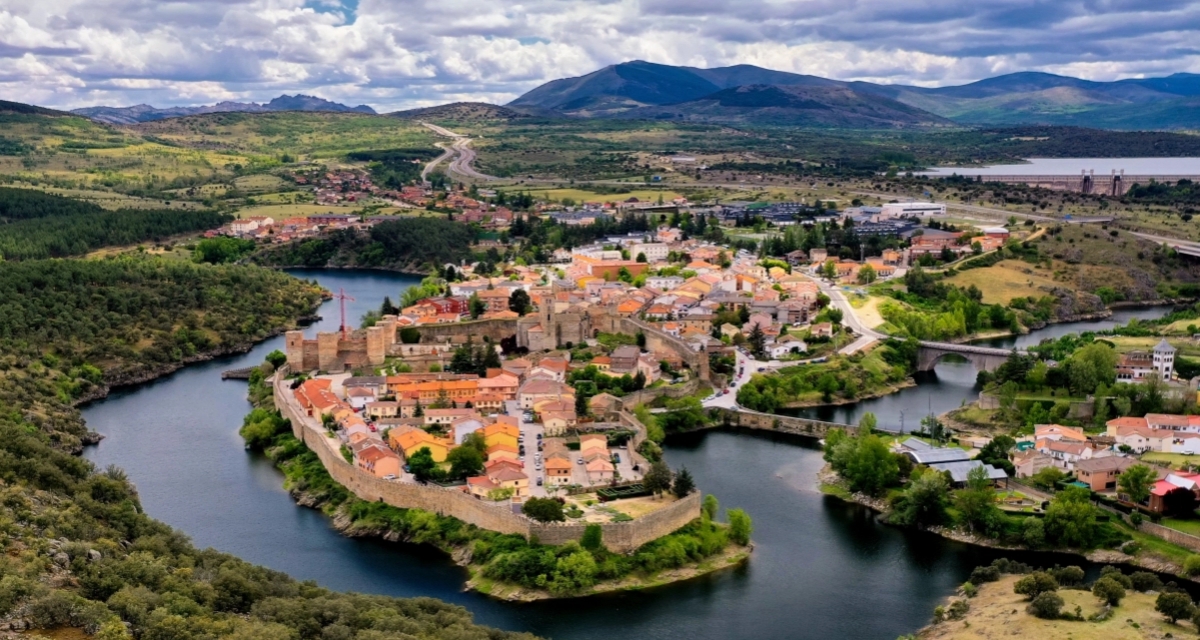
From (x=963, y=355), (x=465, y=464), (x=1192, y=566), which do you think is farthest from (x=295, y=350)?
(x=1192, y=566)

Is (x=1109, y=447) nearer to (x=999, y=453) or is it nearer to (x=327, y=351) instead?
(x=999, y=453)

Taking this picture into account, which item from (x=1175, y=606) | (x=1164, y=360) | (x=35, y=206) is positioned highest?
(x=35, y=206)

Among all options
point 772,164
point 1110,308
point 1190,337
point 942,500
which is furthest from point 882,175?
point 942,500

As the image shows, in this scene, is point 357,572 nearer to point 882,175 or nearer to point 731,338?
point 731,338

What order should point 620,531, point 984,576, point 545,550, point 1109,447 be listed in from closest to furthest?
point 984,576, point 545,550, point 620,531, point 1109,447

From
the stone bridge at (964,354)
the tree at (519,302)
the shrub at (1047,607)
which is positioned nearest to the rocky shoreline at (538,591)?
the shrub at (1047,607)

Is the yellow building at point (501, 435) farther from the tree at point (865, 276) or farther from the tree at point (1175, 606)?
the tree at point (865, 276)
